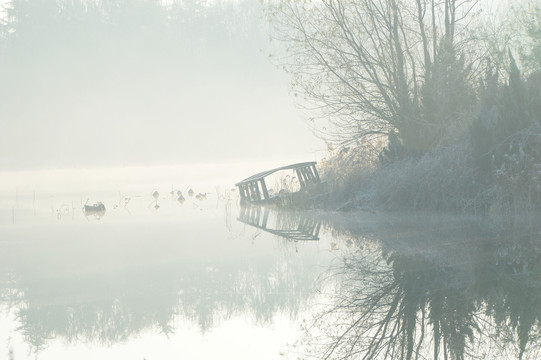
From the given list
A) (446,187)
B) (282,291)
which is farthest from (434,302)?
(446,187)

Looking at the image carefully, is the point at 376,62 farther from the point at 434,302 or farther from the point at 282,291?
the point at 434,302

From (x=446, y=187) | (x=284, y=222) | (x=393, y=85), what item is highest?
(x=393, y=85)

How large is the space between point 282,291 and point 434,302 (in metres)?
1.88

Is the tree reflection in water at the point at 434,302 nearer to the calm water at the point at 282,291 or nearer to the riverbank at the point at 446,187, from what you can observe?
the calm water at the point at 282,291

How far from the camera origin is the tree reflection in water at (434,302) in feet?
16.6

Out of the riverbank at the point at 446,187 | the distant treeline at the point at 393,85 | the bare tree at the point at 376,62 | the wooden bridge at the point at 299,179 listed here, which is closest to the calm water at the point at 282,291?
the riverbank at the point at 446,187

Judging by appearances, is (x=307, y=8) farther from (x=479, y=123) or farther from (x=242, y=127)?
(x=242, y=127)

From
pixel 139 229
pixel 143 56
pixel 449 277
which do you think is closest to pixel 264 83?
pixel 143 56

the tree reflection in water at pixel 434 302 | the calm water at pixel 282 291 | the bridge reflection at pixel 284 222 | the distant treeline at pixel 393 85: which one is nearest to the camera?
the tree reflection in water at pixel 434 302

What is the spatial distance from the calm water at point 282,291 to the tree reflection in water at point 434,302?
0.02 m

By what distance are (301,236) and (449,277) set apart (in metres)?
5.35

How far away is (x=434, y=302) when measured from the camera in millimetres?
6141

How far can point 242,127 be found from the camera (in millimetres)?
80562

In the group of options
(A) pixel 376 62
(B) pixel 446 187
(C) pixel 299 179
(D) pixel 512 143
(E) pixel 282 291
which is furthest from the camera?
(C) pixel 299 179
